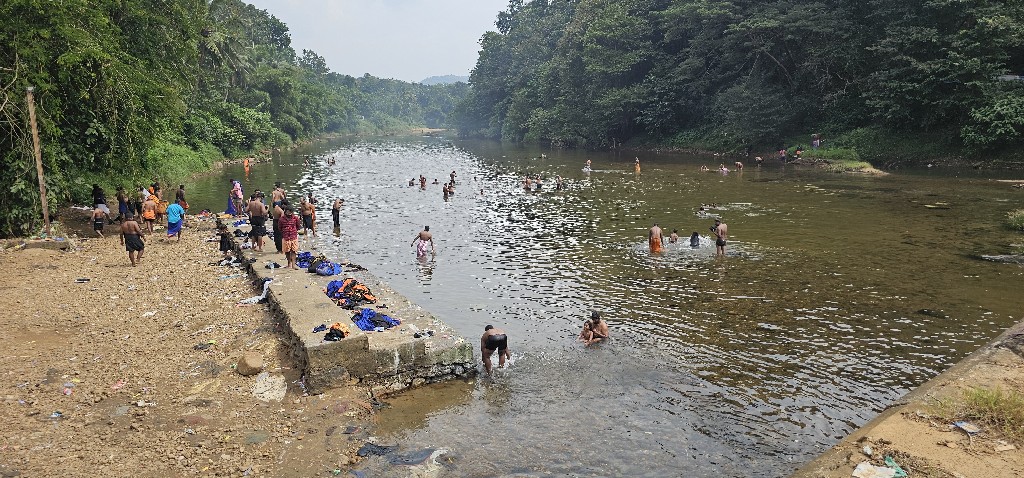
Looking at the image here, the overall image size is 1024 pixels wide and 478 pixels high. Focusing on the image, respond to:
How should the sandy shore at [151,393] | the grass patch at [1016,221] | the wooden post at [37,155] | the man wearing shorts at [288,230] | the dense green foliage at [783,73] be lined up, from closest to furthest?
the sandy shore at [151,393]
the man wearing shorts at [288,230]
the wooden post at [37,155]
the grass patch at [1016,221]
the dense green foliage at [783,73]

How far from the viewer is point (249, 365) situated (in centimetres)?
991

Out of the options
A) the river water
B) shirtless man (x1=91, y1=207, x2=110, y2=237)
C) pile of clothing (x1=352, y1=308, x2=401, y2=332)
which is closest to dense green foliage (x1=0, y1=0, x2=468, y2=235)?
shirtless man (x1=91, y1=207, x2=110, y2=237)

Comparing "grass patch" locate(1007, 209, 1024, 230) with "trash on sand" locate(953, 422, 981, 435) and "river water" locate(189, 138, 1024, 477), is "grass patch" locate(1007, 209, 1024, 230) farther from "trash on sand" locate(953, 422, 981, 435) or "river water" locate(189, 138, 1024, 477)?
"trash on sand" locate(953, 422, 981, 435)

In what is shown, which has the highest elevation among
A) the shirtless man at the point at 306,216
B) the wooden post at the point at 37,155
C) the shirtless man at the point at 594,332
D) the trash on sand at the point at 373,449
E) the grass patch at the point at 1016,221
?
the wooden post at the point at 37,155

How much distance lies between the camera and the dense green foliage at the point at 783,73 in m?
33.9

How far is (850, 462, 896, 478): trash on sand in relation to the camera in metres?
6.48

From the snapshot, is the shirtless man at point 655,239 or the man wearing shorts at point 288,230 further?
the shirtless man at point 655,239

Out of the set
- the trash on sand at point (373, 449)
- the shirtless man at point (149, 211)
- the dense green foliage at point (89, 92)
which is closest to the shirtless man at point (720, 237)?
the trash on sand at point (373, 449)

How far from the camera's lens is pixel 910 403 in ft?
26.9

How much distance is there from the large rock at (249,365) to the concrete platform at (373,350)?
59cm

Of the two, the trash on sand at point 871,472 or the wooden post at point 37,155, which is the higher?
the wooden post at point 37,155

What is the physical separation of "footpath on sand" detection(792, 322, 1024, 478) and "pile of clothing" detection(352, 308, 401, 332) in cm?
686

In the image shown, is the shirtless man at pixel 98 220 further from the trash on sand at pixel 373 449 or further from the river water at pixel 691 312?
the trash on sand at pixel 373 449

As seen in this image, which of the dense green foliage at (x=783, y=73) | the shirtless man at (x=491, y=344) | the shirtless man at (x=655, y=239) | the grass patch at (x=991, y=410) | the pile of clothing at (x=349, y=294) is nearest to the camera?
the grass patch at (x=991, y=410)
